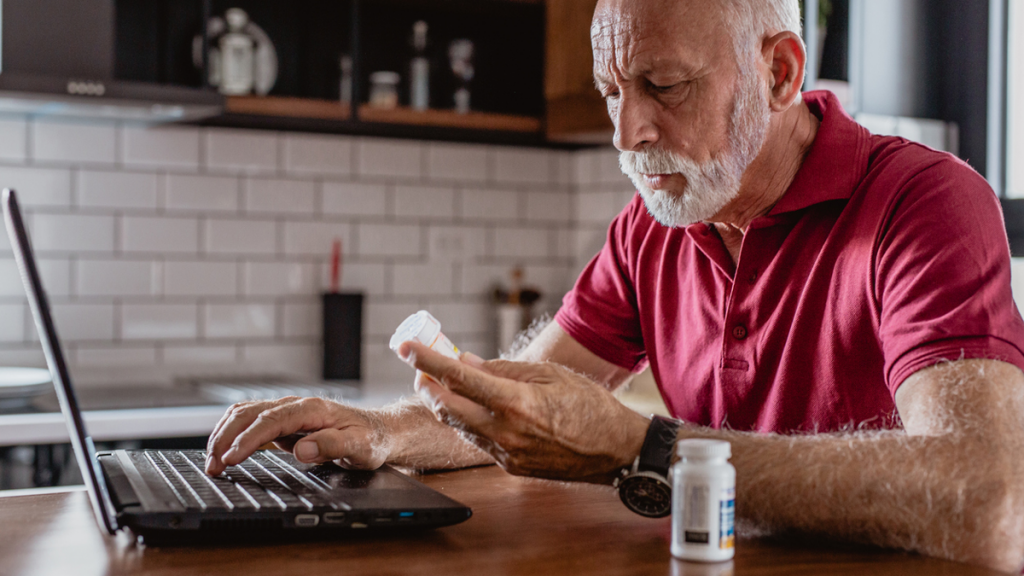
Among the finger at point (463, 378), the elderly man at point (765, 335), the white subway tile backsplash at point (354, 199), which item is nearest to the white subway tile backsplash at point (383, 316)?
the white subway tile backsplash at point (354, 199)

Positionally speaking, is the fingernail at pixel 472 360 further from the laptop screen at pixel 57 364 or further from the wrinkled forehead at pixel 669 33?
the wrinkled forehead at pixel 669 33

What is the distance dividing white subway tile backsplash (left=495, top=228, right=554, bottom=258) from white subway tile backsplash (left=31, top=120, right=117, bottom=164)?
1.16 meters

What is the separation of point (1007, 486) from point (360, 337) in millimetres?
2100

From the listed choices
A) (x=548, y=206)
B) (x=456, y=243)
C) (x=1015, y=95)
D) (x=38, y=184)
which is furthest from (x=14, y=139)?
(x=1015, y=95)

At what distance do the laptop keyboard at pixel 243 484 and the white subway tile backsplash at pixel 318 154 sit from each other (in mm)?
1709

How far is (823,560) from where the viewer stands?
2.79 feet

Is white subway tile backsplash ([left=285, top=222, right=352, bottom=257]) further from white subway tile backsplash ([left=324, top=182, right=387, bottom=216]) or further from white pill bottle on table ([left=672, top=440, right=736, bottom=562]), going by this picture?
white pill bottle on table ([left=672, top=440, right=736, bottom=562])

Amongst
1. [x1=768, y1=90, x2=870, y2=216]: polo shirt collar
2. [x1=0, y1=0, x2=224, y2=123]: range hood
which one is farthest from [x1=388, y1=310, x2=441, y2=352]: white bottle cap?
[x1=0, y1=0, x2=224, y2=123]: range hood

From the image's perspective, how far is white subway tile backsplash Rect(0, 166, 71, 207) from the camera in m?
2.47

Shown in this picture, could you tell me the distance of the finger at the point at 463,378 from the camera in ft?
2.87

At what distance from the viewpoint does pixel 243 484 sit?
100cm

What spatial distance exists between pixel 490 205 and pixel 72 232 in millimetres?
1204

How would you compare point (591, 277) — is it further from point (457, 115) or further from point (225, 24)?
point (225, 24)

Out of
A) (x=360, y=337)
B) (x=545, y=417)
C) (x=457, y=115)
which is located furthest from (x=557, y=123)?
(x=545, y=417)
